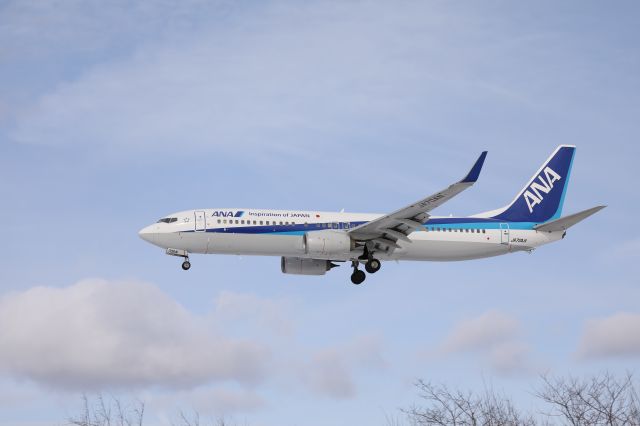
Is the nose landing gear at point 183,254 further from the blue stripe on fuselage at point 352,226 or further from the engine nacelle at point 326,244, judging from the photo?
the engine nacelle at point 326,244

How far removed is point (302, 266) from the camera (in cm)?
5703

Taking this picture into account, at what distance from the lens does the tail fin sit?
59.3 metres

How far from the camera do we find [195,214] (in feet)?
169

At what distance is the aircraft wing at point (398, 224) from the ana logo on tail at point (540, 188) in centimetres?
1148

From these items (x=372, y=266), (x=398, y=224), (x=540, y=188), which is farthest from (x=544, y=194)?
(x=372, y=266)

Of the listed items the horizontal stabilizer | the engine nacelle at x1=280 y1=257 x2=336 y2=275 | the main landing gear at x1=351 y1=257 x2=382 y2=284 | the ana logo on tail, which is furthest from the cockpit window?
the ana logo on tail

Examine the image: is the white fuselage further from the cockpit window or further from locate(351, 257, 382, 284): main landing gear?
locate(351, 257, 382, 284): main landing gear

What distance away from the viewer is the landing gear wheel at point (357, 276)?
5541 centimetres

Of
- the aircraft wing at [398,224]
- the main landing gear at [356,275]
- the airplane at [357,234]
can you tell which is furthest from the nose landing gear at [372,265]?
the main landing gear at [356,275]

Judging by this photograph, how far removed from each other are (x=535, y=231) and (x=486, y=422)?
34265 mm

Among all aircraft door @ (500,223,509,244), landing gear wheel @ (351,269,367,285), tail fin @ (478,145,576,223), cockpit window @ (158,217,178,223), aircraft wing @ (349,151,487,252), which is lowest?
landing gear wheel @ (351,269,367,285)

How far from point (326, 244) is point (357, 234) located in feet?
7.94

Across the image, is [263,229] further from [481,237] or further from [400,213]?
[481,237]

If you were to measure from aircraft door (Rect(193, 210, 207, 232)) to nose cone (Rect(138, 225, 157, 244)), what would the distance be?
2.43 m
